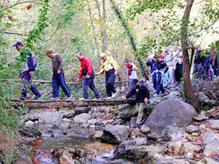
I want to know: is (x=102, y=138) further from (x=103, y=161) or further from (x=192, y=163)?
(x=192, y=163)

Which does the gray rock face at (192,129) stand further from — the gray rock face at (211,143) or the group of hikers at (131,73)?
the group of hikers at (131,73)

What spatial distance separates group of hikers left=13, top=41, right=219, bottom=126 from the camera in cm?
1195

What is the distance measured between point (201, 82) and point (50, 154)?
7228mm

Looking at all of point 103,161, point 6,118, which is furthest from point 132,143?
point 6,118

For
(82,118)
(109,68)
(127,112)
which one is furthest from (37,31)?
(82,118)

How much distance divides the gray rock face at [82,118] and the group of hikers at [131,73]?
68.4 inches

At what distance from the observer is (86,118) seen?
16.5 meters

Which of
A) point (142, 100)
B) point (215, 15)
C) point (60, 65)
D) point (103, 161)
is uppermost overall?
point (215, 15)

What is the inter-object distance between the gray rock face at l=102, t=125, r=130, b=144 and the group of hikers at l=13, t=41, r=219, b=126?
1.43 meters

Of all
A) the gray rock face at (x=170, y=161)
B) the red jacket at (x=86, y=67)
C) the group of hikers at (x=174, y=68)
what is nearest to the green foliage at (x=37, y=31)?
the gray rock face at (x=170, y=161)

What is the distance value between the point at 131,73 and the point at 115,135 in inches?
142

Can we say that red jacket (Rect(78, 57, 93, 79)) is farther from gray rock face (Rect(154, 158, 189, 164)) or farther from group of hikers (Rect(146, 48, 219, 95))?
gray rock face (Rect(154, 158, 189, 164))

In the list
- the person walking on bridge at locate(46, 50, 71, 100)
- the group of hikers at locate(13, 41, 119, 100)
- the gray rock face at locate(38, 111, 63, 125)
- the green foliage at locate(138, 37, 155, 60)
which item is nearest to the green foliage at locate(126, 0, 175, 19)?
the green foliage at locate(138, 37, 155, 60)

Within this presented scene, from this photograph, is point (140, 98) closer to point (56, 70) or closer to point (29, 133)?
point (56, 70)
